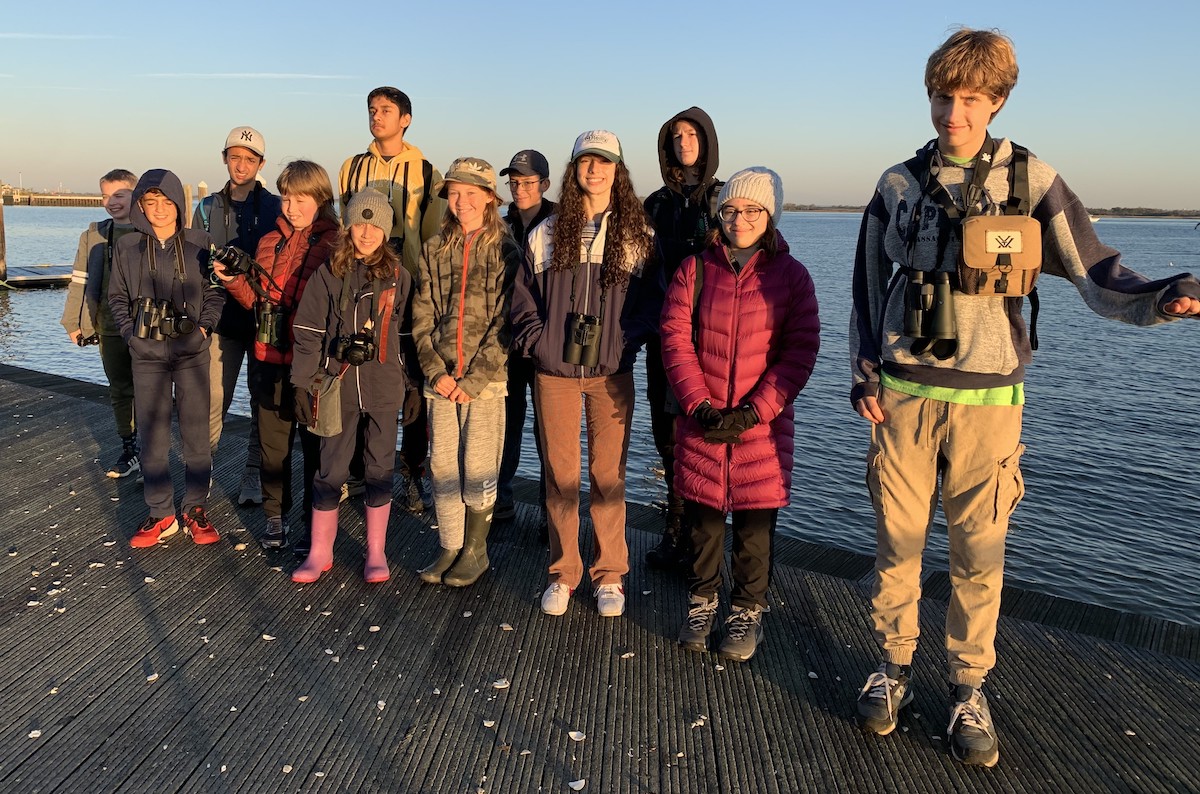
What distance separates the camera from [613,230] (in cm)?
322

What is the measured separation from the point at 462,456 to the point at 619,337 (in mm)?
926

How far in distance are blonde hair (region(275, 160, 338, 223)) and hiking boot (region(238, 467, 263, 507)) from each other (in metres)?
1.62

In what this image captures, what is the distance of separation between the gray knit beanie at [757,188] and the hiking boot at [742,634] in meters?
1.50

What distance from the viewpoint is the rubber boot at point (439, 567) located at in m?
3.62

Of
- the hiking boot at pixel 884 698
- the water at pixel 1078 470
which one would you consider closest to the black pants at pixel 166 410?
the hiking boot at pixel 884 698

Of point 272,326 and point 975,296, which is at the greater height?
point 975,296

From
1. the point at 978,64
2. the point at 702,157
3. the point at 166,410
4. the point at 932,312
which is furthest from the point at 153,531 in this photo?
the point at 978,64

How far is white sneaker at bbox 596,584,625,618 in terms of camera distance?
3.33 m

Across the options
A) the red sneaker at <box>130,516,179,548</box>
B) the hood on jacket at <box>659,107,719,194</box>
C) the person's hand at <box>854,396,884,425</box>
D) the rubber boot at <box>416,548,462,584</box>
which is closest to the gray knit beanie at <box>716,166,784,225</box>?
the hood on jacket at <box>659,107,719,194</box>

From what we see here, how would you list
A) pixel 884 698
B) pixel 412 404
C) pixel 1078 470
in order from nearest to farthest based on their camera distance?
1. pixel 884 698
2. pixel 412 404
3. pixel 1078 470

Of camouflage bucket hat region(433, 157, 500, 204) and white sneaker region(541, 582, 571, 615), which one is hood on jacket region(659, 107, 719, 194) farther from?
white sneaker region(541, 582, 571, 615)

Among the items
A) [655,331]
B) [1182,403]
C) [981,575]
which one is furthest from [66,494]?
[1182,403]

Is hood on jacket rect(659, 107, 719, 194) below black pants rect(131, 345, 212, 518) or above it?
above

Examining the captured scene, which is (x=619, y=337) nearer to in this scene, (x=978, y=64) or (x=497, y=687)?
(x=497, y=687)
